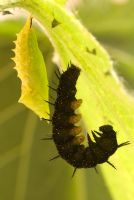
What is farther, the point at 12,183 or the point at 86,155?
the point at 12,183

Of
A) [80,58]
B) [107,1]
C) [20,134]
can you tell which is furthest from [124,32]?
[80,58]

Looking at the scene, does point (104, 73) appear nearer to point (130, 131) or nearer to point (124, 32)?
point (130, 131)

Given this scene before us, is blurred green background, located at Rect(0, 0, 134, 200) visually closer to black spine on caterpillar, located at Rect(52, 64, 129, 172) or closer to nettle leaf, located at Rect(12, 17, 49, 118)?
black spine on caterpillar, located at Rect(52, 64, 129, 172)

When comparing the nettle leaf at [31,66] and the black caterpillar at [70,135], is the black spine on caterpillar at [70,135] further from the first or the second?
the nettle leaf at [31,66]

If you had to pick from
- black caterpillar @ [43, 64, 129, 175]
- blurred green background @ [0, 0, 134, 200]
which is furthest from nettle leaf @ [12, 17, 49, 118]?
blurred green background @ [0, 0, 134, 200]

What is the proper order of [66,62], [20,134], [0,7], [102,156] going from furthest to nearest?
[20,134] < [102,156] < [66,62] < [0,7]

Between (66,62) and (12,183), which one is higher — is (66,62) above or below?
above

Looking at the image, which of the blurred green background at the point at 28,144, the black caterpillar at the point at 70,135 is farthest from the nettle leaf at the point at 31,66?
the blurred green background at the point at 28,144

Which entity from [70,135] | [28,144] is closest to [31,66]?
[70,135]
